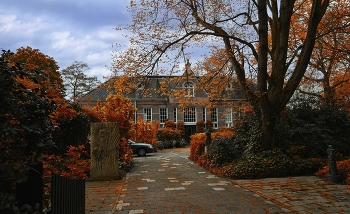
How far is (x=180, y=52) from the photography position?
1169cm

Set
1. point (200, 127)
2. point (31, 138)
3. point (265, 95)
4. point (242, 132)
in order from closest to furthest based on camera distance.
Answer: point (31, 138)
point (265, 95)
point (242, 132)
point (200, 127)

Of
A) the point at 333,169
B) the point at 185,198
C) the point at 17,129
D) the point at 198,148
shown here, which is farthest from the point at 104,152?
the point at 17,129

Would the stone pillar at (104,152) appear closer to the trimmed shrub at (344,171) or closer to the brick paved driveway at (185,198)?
the brick paved driveway at (185,198)

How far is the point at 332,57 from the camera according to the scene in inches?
645

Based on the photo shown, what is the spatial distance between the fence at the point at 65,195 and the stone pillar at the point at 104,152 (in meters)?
6.08

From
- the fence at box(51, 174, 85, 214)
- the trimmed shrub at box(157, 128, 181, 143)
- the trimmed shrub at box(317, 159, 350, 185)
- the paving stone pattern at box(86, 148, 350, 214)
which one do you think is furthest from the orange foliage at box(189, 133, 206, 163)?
the trimmed shrub at box(157, 128, 181, 143)

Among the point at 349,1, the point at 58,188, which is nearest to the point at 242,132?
the point at 349,1

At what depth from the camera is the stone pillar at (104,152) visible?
1025 centimetres

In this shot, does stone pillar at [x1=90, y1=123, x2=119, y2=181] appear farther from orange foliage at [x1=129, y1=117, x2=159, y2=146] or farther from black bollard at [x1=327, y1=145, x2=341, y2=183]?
orange foliage at [x1=129, y1=117, x2=159, y2=146]

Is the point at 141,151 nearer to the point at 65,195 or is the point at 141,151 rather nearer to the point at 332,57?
the point at 332,57

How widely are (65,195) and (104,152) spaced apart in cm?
722

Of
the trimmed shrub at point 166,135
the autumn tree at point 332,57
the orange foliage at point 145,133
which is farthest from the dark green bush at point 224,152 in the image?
the trimmed shrub at point 166,135

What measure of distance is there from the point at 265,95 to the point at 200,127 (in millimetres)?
28596

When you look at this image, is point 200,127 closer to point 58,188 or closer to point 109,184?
point 109,184
